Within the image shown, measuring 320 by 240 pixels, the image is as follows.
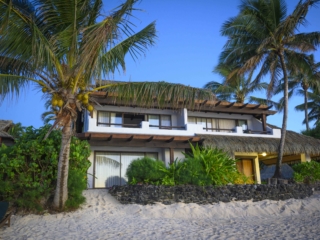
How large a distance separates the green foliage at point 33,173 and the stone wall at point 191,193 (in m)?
1.85

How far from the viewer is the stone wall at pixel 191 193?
10.2 meters

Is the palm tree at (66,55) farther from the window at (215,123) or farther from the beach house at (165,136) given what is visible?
the window at (215,123)

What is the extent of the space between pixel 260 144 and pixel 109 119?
821 centimetres

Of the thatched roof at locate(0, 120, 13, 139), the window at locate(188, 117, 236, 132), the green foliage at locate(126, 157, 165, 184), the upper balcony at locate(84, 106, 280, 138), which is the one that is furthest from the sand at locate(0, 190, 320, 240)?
the thatched roof at locate(0, 120, 13, 139)

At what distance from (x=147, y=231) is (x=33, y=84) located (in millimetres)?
5085

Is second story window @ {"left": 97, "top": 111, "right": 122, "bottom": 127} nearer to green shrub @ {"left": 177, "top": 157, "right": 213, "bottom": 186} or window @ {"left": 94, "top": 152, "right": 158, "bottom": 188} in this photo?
window @ {"left": 94, "top": 152, "right": 158, "bottom": 188}

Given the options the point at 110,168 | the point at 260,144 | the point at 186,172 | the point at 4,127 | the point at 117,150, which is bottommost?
the point at 186,172

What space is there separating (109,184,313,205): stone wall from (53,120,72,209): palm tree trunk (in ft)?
7.94

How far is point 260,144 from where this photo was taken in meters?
15.5

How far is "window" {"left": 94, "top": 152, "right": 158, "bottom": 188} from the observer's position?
47.4ft

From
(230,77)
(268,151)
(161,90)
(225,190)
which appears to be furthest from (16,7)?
(268,151)

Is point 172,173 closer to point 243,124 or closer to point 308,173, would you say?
point 308,173

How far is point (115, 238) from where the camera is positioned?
21.3ft

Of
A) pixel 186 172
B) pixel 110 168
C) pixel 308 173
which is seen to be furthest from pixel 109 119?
pixel 308 173
